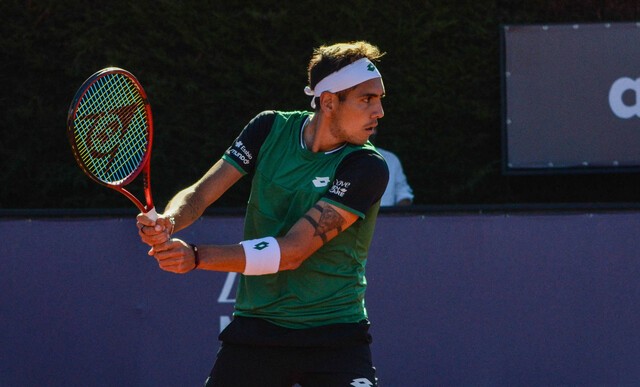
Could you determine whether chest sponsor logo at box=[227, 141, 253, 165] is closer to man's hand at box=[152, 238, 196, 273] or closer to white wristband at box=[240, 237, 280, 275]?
white wristband at box=[240, 237, 280, 275]

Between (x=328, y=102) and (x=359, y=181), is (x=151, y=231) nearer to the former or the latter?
(x=359, y=181)

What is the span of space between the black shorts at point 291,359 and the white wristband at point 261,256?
31 cm

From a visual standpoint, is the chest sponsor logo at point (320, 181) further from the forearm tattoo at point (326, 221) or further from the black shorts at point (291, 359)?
the black shorts at point (291, 359)

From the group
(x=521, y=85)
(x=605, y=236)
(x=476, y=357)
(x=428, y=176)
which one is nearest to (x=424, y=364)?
(x=476, y=357)

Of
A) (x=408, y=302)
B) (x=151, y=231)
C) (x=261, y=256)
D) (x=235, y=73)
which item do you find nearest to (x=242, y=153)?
(x=261, y=256)

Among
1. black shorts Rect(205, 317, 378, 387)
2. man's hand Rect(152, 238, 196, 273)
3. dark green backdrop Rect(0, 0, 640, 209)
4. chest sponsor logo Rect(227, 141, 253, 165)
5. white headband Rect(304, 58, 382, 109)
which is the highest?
dark green backdrop Rect(0, 0, 640, 209)

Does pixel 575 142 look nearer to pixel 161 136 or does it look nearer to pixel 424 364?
pixel 424 364

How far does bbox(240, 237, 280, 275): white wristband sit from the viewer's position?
312cm

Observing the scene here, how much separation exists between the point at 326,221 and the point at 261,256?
0.26 m

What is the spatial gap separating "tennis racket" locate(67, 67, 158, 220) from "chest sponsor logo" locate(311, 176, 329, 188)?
Answer: 545 mm

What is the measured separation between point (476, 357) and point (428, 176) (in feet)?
5.42

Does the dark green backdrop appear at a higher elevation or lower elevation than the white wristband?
higher

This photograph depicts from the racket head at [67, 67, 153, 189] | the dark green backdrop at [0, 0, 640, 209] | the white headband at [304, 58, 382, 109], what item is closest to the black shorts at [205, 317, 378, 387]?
the racket head at [67, 67, 153, 189]

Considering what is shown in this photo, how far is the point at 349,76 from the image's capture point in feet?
11.4
